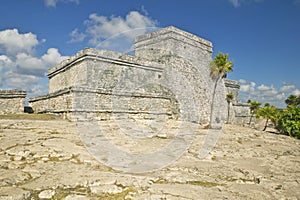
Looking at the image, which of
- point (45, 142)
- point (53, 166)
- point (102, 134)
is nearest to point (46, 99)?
point (102, 134)

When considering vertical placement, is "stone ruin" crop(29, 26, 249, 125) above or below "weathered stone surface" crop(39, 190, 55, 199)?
above

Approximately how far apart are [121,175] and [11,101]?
38.0 feet

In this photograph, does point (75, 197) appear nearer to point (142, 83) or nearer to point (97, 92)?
point (97, 92)

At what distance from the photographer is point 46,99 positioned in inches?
551

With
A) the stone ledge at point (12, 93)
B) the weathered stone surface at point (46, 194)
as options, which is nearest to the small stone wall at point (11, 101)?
the stone ledge at point (12, 93)

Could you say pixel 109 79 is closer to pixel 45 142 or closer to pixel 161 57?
pixel 161 57

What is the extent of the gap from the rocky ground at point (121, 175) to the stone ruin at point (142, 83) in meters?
4.40

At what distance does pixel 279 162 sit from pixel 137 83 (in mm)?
10481

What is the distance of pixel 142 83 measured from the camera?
16.3 m

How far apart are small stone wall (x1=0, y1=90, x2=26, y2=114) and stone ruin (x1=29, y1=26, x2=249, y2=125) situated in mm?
1190

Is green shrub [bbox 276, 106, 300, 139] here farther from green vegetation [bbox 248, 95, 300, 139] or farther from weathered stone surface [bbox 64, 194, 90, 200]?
weathered stone surface [bbox 64, 194, 90, 200]

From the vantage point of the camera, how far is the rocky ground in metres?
3.84

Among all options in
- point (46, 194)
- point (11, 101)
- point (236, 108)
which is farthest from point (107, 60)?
point (236, 108)

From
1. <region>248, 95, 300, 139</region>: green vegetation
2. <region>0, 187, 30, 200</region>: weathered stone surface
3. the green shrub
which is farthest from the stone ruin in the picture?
<region>0, 187, 30, 200</region>: weathered stone surface
